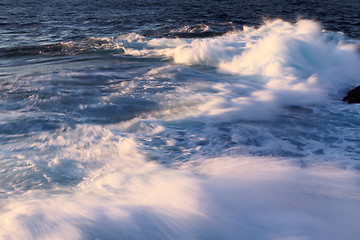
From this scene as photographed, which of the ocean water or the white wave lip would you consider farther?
the white wave lip

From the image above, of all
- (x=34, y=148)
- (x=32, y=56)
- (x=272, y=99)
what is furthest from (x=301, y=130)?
(x=32, y=56)

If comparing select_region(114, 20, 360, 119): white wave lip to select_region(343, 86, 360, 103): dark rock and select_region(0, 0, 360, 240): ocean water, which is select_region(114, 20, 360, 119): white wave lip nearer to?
select_region(0, 0, 360, 240): ocean water

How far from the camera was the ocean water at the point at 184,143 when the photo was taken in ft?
6.78

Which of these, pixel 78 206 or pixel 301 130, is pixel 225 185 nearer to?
pixel 78 206

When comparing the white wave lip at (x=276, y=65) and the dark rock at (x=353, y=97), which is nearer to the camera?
the dark rock at (x=353, y=97)

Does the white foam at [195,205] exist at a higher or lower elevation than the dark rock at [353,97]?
lower

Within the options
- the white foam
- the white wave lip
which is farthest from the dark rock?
the white foam

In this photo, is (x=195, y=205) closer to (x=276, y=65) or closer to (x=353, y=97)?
(x=353, y=97)

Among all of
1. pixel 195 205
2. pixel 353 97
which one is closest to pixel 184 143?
pixel 195 205

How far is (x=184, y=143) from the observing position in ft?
10.5

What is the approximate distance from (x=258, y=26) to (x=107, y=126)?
8.86 meters

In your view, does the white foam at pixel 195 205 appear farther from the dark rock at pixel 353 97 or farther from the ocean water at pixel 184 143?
the dark rock at pixel 353 97

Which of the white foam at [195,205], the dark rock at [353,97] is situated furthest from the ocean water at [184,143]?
the dark rock at [353,97]

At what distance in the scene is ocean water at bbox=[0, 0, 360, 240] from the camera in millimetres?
2066
